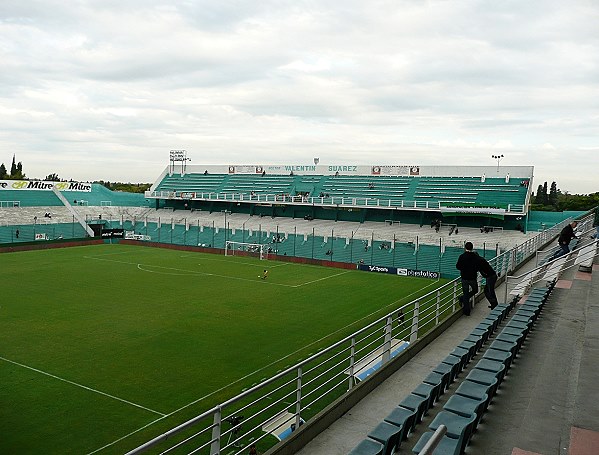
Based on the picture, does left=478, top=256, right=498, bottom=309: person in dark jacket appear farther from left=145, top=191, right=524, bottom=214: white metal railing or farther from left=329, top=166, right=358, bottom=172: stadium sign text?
left=329, top=166, right=358, bottom=172: stadium sign text

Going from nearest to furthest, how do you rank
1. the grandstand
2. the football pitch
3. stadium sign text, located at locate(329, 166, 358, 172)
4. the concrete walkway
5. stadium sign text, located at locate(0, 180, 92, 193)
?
the concrete walkway
the football pitch
the grandstand
stadium sign text, located at locate(0, 180, 92, 193)
stadium sign text, located at locate(329, 166, 358, 172)

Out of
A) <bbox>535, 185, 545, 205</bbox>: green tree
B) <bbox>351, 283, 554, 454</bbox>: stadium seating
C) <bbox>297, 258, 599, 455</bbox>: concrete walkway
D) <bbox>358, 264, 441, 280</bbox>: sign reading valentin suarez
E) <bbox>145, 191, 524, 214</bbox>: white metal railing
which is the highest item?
<bbox>535, 185, 545, 205</bbox>: green tree

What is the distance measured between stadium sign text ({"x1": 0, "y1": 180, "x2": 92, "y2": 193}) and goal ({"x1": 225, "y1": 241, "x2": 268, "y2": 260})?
84.3ft

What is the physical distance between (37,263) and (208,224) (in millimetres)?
19699

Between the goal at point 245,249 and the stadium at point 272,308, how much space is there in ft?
0.43

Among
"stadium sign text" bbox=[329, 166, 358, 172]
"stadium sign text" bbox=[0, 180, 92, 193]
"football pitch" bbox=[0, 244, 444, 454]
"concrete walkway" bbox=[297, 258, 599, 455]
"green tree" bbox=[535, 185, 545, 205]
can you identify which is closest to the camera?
"concrete walkway" bbox=[297, 258, 599, 455]

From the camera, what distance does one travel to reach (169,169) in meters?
69.8

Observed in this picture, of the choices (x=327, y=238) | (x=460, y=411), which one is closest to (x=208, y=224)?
Answer: (x=327, y=238)

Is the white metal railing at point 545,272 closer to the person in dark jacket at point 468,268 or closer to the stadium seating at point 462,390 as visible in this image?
the person in dark jacket at point 468,268

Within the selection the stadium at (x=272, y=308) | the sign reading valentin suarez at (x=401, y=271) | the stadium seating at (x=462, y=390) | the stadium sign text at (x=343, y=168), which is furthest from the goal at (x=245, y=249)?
the stadium seating at (x=462, y=390)

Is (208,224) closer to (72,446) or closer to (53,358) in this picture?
(53,358)

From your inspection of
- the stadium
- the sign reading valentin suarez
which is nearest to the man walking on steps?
the stadium

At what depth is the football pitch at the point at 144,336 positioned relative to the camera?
10.4 meters

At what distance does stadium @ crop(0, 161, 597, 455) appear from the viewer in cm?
739
